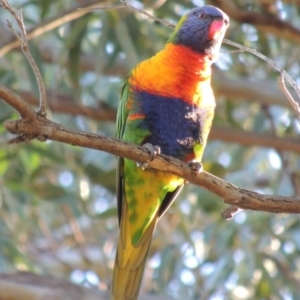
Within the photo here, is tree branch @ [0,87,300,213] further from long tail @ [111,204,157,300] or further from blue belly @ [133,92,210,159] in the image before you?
long tail @ [111,204,157,300]

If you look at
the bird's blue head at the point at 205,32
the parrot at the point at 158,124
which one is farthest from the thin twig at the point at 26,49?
the bird's blue head at the point at 205,32

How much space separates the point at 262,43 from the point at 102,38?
0.86 m

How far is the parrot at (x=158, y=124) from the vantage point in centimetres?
215

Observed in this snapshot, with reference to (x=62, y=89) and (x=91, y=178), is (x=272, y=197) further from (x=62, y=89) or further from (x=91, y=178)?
(x=62, y=89)

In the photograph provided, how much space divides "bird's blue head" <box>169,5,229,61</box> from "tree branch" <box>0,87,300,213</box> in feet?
2.12

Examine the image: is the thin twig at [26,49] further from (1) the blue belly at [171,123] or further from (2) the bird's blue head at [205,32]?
(2) the bird's blue head at [205,32]

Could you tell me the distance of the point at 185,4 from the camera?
10.4ft

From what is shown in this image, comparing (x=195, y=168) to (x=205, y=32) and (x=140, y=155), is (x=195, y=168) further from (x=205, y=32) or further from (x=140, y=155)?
(x=205, y=32)

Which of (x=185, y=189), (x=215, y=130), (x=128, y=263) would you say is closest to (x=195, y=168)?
(x=128, y=263)

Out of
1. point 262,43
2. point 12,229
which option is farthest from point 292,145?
point 12,229

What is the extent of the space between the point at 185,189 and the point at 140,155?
1875 millimetres

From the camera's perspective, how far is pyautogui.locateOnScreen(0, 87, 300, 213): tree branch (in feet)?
4.94

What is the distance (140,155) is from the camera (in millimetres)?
1654

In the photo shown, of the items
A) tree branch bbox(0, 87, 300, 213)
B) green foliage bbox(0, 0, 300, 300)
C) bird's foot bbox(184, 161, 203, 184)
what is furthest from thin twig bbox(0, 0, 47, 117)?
green foliage bbox(0, 0, 300, 300)
